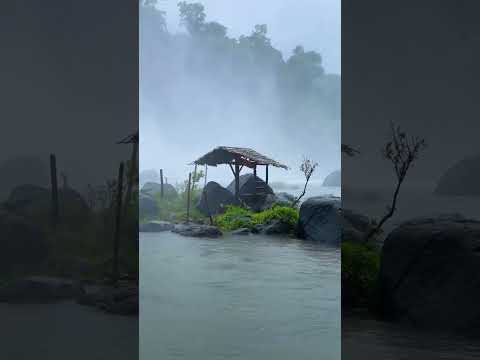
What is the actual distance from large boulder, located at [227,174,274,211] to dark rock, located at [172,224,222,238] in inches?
41.3

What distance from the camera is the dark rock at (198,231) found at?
920 centimetres

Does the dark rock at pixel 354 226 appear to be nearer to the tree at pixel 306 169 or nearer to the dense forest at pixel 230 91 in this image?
the dense forest at pixel 230 91

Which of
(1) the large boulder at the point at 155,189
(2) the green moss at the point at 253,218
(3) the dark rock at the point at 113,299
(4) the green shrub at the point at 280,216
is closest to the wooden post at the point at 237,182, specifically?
(2) the green moss at the point at 253,218

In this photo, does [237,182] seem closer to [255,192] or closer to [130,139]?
[255,192]

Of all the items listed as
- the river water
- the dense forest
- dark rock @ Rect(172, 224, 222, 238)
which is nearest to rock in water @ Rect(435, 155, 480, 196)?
the river water

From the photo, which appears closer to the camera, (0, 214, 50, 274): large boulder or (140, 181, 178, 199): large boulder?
(0, 214, 50, 274): large boulder

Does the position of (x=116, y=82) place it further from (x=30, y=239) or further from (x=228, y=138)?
(x=228, y=138)

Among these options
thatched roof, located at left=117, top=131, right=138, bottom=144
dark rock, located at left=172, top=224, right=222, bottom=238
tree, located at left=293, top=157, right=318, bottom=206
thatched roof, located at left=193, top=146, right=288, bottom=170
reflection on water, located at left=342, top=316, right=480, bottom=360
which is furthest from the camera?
tree, located at left=293, top=157, right=318, bottom=206

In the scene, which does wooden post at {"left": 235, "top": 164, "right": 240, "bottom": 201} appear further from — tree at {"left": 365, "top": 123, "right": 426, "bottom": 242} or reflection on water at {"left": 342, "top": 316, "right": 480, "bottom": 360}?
reflection on water at {"left": 342, "top": 316, "right": 480, "bottom": 360}

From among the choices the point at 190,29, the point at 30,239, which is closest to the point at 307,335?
the point at 30,239

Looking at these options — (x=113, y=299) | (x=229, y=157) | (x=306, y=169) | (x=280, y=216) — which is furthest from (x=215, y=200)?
(x=113, y=299)

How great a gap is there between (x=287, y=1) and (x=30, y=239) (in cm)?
828

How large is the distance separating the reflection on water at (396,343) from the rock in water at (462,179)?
2.45 ft

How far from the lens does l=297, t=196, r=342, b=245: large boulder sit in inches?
344
